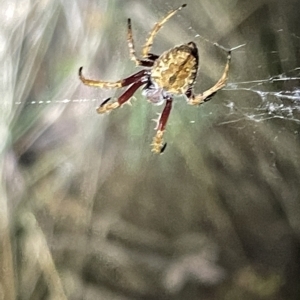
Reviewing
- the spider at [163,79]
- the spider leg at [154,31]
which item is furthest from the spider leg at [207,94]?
the spider leg at [154,31]

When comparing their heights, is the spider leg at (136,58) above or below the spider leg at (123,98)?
above

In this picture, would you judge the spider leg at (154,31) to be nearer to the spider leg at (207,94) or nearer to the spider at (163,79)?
the spider at (163,79)

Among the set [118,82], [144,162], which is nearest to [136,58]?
[118,82]

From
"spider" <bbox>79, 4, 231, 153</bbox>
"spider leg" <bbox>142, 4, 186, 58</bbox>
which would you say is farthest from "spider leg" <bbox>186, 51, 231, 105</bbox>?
"spider leg" <bbox>142, 4, 186, 58</bbox>

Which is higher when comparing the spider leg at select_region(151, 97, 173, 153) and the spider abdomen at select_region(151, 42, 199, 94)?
the spider abdomen at select_region(151, 42, 199, 94)

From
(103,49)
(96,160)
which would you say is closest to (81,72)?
(103,49)

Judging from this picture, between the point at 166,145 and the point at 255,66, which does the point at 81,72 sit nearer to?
the point at 166,145

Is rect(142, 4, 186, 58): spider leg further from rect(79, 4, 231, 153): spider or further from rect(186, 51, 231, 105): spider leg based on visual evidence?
rect(186, 51, 231, 105): spider leg
